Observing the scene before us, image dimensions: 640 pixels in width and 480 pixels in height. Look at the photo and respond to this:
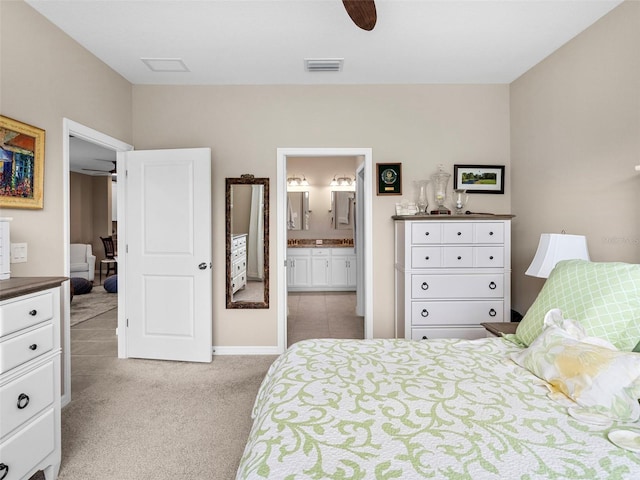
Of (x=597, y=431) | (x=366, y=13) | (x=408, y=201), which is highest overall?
(x=366, y=13)

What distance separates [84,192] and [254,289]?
7.22 m

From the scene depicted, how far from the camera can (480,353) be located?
1746 mm

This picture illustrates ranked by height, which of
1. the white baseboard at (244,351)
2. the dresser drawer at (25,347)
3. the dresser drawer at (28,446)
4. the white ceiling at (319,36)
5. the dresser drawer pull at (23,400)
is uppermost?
the white ceiling at (319,36)

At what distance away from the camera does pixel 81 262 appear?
281 inches

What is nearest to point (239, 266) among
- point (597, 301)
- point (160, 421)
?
point (160, 421)

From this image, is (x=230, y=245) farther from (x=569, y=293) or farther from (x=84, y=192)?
(x=84, y=192)

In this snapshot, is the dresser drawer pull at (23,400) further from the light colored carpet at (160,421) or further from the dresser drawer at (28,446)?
the light colored carpet at (160,421)

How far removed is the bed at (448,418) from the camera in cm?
94

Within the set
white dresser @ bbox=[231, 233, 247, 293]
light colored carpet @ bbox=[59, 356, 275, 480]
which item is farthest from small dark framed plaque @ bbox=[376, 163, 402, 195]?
light colored carpet @ bbox=[59, 356, 275, 480]

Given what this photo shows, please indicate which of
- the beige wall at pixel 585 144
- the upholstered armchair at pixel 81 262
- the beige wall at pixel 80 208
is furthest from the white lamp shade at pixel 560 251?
the beige wall at pixel 80 208

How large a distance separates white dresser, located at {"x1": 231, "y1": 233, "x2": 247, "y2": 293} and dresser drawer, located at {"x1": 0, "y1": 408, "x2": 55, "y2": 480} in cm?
197

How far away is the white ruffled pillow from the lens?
45.9 inches

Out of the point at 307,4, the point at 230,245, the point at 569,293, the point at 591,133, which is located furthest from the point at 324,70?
the point at 569,293

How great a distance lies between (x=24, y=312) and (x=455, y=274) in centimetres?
294
